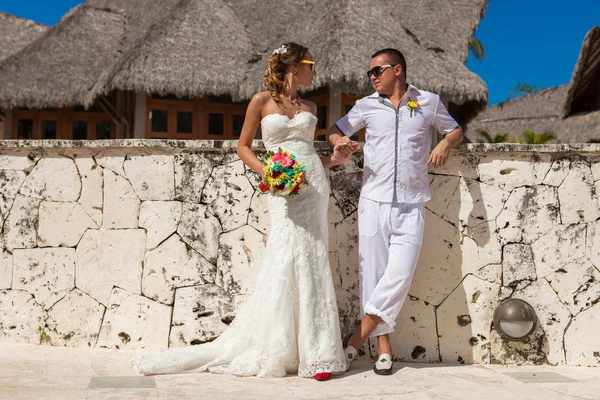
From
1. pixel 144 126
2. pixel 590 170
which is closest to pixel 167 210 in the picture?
pixel 590 170

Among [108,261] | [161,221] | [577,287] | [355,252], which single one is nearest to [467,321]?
[577,287]

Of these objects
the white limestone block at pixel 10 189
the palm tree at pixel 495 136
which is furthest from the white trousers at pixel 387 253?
the palm tree at pixel 495 136

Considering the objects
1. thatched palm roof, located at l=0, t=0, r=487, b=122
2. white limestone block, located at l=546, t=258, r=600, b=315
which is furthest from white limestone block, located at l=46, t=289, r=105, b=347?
thatched palm roof, located at l=0, t=0, r=487, b=122

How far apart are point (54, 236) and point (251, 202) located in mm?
1372

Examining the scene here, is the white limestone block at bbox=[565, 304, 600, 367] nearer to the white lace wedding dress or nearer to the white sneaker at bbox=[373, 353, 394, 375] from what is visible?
the white sneaker at bbox=[373, 353, 394, 375]

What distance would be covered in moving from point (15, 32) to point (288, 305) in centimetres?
1728

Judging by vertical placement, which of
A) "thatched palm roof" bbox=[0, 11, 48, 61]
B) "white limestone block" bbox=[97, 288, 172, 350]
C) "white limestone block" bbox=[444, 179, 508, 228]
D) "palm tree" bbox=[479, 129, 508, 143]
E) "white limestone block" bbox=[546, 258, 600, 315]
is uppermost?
"thatched palm roof" bbox=[0, 11, 48, 61]

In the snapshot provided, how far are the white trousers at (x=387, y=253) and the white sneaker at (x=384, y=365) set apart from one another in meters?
0.15

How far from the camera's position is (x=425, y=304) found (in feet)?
16.7

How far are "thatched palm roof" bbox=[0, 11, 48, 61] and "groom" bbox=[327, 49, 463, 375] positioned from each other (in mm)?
15542

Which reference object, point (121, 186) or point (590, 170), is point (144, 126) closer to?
point (121, 186)

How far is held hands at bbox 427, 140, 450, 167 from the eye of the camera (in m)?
4.73

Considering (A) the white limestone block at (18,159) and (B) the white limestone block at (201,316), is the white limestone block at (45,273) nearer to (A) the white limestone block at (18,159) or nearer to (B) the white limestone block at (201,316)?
(A) the white limestone block at (18,159)

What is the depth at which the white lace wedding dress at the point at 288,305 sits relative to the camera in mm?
4418
